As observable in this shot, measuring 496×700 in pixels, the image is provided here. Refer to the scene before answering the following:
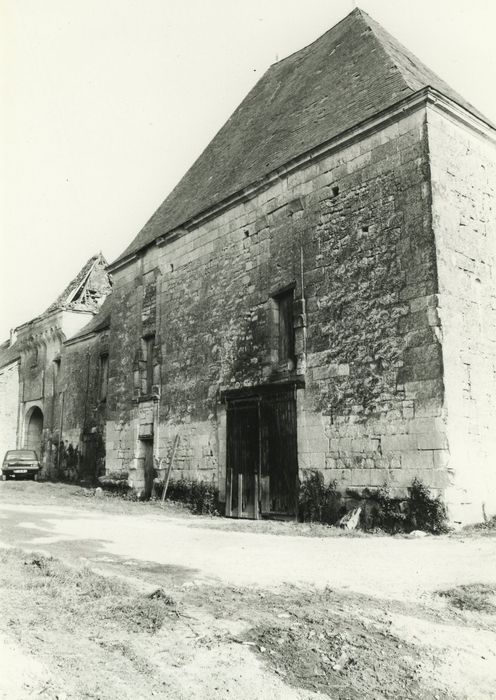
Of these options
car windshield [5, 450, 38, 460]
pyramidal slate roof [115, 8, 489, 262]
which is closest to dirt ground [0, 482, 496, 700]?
pyramidal slate roof [115, 8, 489, 262]

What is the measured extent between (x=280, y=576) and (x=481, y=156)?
7974 mm

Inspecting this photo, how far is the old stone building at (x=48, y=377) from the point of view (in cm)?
2323

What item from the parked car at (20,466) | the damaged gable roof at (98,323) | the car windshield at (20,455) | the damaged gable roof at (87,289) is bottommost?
the parked car at (20,466)

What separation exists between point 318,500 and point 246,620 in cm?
605

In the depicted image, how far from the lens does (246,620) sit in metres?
3.99

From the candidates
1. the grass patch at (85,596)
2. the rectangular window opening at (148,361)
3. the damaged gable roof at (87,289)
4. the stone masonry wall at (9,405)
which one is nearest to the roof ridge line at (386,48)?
the rectangular window opening at (148,361)

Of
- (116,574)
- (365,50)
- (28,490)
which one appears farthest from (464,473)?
(28,490)

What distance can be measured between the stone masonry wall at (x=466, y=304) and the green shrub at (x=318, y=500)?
209 centimetres

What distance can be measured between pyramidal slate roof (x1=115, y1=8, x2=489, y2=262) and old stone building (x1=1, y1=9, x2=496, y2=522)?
69 millimetres

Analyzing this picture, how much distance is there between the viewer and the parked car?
21.8m

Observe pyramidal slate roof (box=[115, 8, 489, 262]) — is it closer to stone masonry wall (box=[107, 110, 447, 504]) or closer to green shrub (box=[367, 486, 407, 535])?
stone masonry wall (box=[107, 110, 447, 504])

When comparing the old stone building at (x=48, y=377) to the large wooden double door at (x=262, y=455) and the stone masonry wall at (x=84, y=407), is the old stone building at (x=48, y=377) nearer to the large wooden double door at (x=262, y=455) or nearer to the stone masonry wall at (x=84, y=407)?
the stone masonry wall at (x=84, y=407)

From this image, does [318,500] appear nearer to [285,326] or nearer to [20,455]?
[285,326]

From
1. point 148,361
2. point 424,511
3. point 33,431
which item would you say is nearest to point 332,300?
point 424,511
